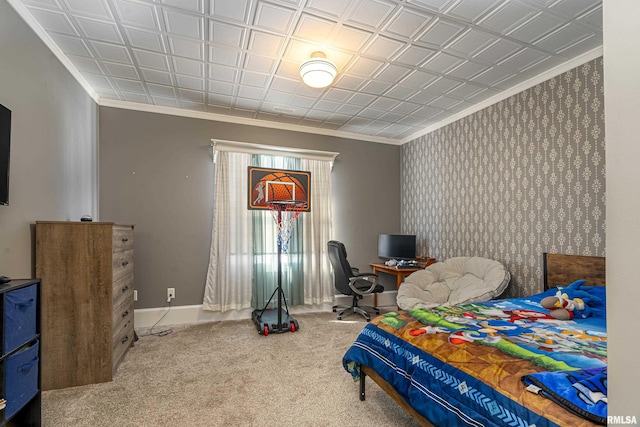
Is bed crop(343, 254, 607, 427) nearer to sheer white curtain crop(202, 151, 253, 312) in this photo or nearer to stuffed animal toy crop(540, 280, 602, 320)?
stuffed animal toy crop(540, 280, 602, 320)

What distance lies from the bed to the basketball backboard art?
2.44m

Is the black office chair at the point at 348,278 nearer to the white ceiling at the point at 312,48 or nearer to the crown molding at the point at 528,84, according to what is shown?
the white ceiling at the point at 312,48

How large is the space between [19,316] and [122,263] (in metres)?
1.14

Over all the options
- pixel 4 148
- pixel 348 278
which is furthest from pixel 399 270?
pixel 4 148

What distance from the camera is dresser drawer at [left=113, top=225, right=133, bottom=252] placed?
246cm

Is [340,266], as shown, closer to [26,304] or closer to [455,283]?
[455,283]

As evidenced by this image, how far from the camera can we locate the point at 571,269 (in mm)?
2682

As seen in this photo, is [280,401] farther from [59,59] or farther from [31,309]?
[59,59]

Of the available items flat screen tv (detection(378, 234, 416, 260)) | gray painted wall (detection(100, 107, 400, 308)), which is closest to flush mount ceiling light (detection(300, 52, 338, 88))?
gray painted wall (detection(100, 107, 400, 308))

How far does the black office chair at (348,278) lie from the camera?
3.89 m

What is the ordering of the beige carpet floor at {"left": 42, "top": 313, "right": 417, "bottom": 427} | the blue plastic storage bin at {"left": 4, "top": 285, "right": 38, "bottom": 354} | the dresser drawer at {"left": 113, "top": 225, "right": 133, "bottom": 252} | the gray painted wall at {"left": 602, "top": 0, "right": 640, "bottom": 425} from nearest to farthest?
1. the gray painted wall at {"left": 602, "top": 0, "right": 640, "bottom": 425}
2. the blue plastic storage bin at {"left": 4, "top": 285, "right": 38, "bottom": 354}
3. the beige carpet floor at {"left": 42, "top": 313, "right": 417, "bottom": 427}
4. the dresser drawer at {"left": 113, "top": 225, "right": 133, "bottom": 252}

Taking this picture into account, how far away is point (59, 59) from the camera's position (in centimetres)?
261

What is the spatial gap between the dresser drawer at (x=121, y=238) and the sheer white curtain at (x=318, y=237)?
2126mm

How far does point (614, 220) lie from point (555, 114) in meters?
2.80
